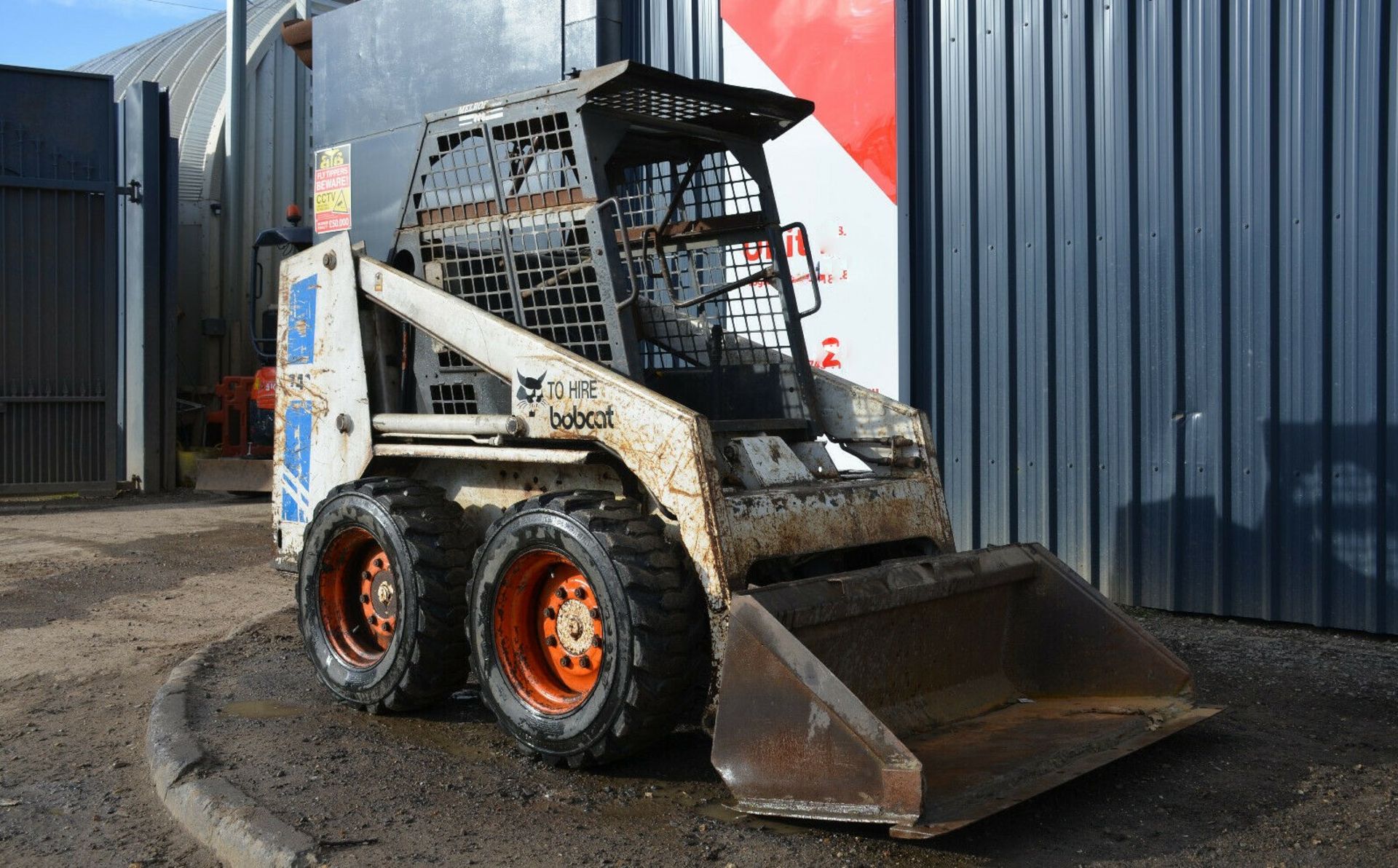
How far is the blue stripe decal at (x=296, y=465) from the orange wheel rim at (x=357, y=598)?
0.53m

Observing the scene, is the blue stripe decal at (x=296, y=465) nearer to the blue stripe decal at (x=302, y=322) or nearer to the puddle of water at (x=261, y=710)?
the blue stripe decal at (x=302, y=322)

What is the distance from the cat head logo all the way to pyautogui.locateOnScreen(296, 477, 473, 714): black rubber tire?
64 cm

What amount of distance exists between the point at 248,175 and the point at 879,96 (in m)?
11.8

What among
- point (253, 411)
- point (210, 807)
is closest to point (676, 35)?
point (210, 807)

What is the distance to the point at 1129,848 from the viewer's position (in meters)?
3.86

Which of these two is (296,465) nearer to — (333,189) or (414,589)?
(414,589)

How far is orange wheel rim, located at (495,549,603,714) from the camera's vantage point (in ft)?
15.4

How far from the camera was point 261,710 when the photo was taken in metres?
5.48

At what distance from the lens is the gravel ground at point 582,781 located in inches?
153

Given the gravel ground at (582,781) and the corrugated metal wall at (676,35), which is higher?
the corrugated metal wall at (676,35)

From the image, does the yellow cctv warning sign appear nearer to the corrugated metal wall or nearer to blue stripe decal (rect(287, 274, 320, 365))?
the corrugated metal wall

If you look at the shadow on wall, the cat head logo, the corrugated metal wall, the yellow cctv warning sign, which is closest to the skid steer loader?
the cat head logo

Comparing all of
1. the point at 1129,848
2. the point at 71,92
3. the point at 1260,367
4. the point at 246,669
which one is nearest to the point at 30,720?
the point at 246,669

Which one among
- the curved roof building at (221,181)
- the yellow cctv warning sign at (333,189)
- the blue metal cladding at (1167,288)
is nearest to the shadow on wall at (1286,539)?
the blue metal cladding at (1167,288)
